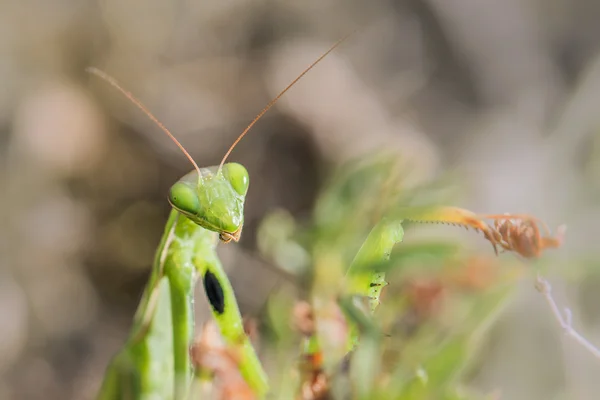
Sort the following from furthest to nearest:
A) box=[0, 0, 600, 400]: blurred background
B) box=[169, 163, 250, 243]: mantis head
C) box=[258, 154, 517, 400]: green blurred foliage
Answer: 1. box=[0, 0, 600, 400]: blurred background
2. box=[258, 154, 517, 400]: green blurred foliage
3. box=[169, 163, 250, 243]: mantis head

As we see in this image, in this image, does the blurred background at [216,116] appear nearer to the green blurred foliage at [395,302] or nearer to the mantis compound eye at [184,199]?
the green blurred foliage at [395,302]

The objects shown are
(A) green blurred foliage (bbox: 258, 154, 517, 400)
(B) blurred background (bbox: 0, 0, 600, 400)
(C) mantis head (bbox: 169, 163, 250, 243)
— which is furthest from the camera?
(B) blurred background (bbox: 0, 0, 600, 400)

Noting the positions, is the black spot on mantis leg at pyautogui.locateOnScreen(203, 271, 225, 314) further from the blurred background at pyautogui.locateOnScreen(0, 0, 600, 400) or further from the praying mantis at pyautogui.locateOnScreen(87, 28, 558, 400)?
the blurred background at pyautogui.locateOnScreen(0, 0, 600, 400)

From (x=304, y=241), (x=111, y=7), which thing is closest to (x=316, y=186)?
(x=304, y=241)

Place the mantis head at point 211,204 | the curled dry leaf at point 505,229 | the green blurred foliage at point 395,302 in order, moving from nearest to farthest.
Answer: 1. the curled dry leaf at point 505,229
2. the mantis head at point 211,204
3. the green blurred foliage at point 395,302

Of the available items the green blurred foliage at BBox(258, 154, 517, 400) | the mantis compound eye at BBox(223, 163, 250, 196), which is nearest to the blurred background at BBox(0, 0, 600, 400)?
the green blurred foliage at BBox(258, 154, 517, 400)

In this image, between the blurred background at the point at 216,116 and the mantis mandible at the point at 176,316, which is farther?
the blurred background at the point at 216,116

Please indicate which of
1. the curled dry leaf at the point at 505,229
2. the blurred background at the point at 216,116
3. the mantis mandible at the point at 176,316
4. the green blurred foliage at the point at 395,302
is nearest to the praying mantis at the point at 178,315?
the mantis mandible at the point at 176,316

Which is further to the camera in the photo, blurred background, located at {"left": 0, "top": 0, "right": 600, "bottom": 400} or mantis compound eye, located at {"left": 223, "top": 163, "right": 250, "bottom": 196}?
blurred background, located at {"left": 0, "top": 0, "right": 600, "bottom": 400}
